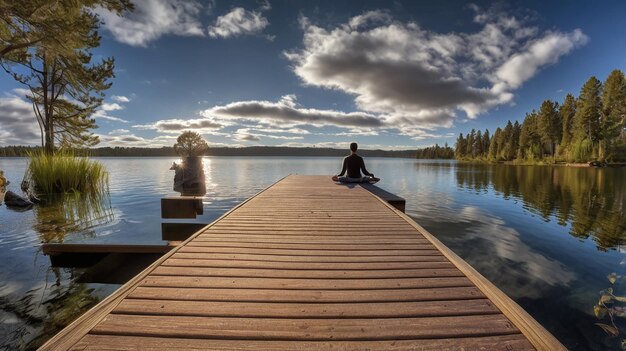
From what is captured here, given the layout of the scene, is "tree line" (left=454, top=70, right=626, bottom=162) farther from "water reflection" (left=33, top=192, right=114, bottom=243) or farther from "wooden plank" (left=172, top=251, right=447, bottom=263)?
"water reflection" (left=33, top=192, right=114, bottom=243)

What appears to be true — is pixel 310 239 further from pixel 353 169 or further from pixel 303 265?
pixel 353 169

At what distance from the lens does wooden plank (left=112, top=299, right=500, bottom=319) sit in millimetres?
2424

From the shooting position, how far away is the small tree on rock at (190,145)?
58.2ft

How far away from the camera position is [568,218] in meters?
12.2

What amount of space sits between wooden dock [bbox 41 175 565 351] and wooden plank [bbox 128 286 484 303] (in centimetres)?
1

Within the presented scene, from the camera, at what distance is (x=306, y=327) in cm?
225

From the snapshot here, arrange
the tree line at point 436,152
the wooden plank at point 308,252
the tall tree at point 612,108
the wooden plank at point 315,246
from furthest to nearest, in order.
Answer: the tree line at point 436,152 → the tall tree at point 612,108 → the wooden plank at point 315,246 → the wooden plank at point 308,252

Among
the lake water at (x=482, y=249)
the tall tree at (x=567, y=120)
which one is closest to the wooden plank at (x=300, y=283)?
the lake water at (x=482, y=249)

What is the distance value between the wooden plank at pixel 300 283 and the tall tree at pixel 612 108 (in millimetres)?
67100

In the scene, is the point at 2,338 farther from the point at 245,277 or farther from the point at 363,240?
the point at 363,240

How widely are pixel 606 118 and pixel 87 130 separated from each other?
75349mm

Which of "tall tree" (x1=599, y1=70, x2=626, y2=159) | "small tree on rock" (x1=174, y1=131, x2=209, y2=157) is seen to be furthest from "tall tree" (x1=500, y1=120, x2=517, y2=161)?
"small tree on rock" (x1=174, y1=131, x2=209, y2=157)

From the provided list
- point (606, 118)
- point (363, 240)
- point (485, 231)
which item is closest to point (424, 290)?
point (363, 240)

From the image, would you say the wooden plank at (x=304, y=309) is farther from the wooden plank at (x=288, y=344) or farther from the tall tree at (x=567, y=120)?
the tall tree at (x=567, y=120)
